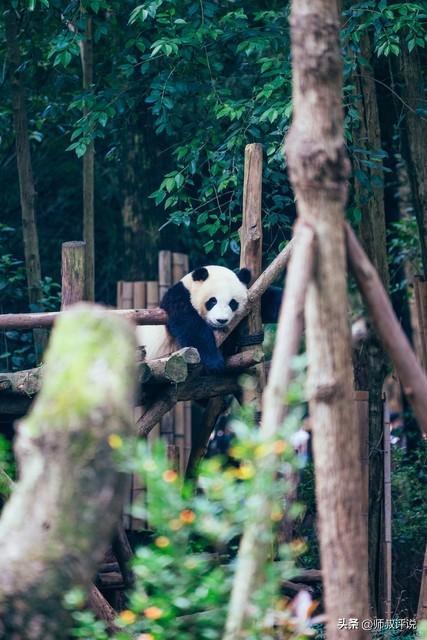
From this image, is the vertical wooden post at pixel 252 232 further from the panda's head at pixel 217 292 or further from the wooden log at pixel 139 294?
the wooden log at pixel 139 294

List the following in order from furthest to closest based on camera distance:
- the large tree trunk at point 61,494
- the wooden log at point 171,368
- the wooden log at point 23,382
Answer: the wooden log at point 171,368, the wooden log at point 23,382, the large tree trunk at point 61,494

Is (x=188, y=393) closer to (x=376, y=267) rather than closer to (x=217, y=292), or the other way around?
(x=217, y=292)

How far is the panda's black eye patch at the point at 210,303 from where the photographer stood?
→ 679cm

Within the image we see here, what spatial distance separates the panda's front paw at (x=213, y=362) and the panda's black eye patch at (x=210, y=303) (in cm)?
42

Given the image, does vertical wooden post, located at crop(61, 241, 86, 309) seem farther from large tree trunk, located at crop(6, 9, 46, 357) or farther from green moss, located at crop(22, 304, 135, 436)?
green moss, located at crop(22, 304, 135, 436)

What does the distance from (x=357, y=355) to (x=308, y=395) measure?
4.97 m

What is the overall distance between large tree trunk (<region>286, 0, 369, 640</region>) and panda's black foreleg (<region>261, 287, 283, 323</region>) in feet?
12.0

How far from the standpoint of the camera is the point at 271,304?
7.23m

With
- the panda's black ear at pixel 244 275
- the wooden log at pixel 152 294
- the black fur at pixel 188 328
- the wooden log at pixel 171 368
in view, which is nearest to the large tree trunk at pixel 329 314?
the wooden log at pixel 171 368

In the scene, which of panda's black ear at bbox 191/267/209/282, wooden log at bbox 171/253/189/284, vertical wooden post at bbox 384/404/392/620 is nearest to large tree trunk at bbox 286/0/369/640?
panda's black ear at bbox 191/267/209/282

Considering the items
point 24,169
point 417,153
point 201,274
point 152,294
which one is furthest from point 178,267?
point 417,153

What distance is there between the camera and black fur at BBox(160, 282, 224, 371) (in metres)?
6.49

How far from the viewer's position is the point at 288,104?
21.9 ft

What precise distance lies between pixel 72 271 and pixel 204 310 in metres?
1.01
